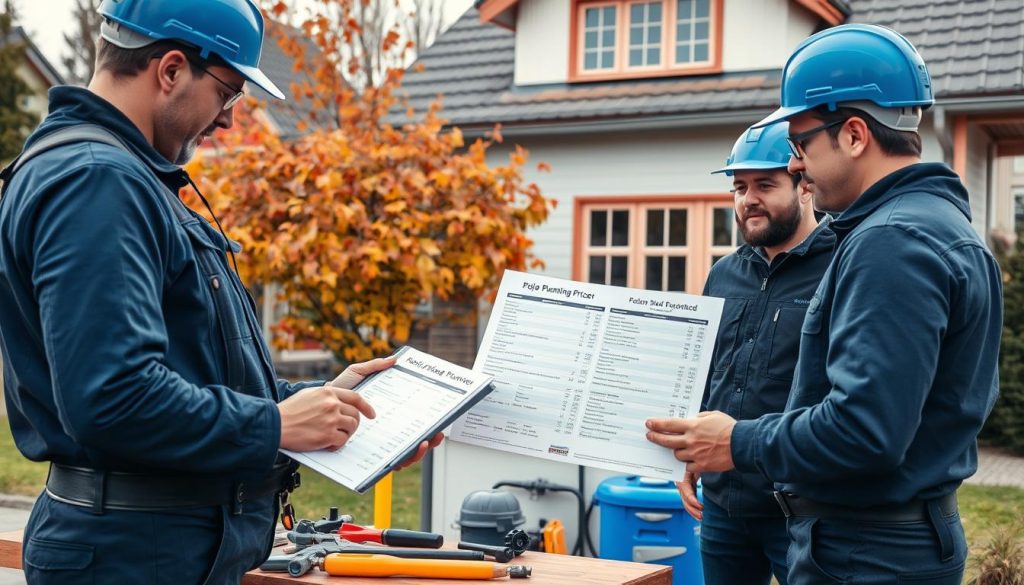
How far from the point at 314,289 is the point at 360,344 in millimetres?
711

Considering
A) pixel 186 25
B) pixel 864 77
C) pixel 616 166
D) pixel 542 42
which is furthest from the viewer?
pixel 542 42

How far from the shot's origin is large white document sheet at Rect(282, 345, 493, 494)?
2.50m

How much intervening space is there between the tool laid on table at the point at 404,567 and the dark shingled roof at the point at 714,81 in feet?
29.8

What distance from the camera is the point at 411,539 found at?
3520 mm

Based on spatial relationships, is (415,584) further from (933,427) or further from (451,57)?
(451,57)

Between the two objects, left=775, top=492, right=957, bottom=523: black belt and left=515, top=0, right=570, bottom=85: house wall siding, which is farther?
left=515, top=0, right=570, bottom=85: house wall siding

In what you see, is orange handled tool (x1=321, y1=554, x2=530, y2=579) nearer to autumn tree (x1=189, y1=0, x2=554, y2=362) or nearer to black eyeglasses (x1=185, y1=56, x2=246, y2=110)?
black eyeglasses (x1=185, y1=56, x2=246, y2=110)

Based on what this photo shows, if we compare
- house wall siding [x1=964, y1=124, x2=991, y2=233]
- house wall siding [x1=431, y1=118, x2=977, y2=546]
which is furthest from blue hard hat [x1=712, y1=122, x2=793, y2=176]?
house wall siding [x1=964, y1=124, x2=991, y2=233]

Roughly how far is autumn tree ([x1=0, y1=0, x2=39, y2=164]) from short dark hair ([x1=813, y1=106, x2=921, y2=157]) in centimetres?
1777

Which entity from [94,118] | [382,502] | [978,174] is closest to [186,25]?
[94,118]

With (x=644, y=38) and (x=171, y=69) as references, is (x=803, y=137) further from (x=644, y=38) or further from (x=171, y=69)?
(x=644, y=38)

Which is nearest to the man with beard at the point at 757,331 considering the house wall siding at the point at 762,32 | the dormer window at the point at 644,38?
the house wall siding at the point at 762,32

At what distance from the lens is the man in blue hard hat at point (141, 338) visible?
6.70 feet

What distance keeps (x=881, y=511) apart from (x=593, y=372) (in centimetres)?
87
